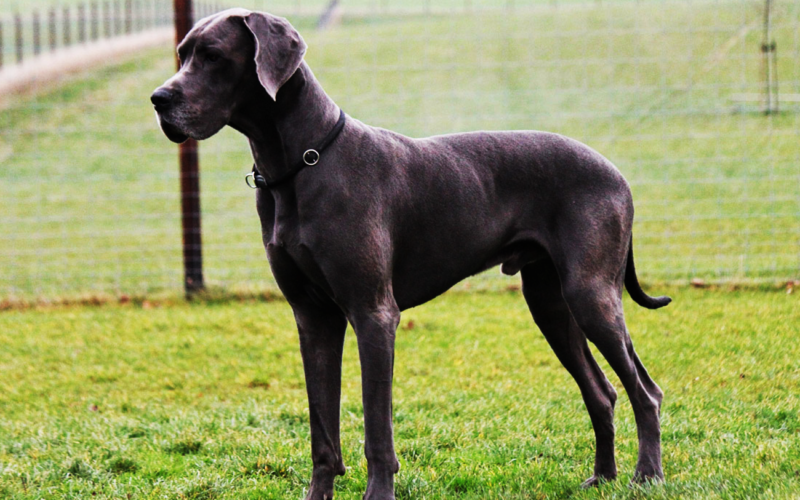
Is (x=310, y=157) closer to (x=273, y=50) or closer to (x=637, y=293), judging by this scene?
(x=273, y=50)

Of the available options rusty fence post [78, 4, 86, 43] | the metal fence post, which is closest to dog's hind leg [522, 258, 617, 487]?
the metal fence post

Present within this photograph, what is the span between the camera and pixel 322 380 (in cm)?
348

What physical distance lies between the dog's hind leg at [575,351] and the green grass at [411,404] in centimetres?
20

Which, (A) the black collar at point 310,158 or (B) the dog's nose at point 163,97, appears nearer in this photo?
(B) the dog's nose at point 163,97

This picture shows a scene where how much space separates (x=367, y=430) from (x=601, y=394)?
1180mm

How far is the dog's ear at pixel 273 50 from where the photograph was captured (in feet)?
9.67

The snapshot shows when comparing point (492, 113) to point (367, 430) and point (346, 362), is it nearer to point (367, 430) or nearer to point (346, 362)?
point (346, 362)

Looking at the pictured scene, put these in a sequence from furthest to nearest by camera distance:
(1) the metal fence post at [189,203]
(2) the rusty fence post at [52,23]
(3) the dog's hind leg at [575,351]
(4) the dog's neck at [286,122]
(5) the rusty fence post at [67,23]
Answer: (2) the rusty fence post at [52,23], (5) the rusty fence post at [67,23], (1) the metal fence post at [189,203], (3) the dog's hind leg at [575,351], (4) the dog's neck at [286,122]

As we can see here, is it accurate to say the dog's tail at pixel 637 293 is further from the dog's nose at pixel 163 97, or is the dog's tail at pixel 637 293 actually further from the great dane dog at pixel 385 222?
the dog's nose at pixel 163 97

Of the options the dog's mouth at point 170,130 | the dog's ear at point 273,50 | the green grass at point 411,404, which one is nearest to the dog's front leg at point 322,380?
the green grass at point 411,404

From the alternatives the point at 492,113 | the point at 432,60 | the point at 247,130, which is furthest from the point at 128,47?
the point at 247,130

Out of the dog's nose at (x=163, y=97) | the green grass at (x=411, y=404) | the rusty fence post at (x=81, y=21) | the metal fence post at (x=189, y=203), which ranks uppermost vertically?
the rusty fence post at (x=81, y=21)

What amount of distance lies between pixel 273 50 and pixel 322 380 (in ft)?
4.38

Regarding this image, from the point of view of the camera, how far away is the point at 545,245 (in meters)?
3.49
